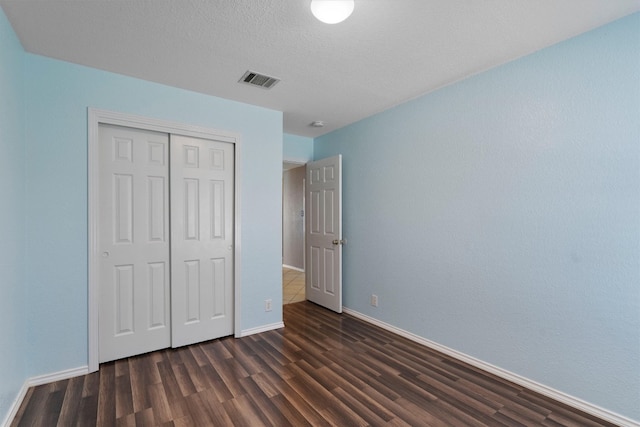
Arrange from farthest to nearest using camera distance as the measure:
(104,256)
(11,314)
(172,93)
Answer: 1. (172,93)
2. (104,256)
3. (11,314)

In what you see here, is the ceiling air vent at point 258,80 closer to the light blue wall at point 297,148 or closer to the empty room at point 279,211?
the empty room at point 279,211

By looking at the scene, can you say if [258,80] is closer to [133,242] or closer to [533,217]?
[133,242]

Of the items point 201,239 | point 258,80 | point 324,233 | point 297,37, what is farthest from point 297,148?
point 297,37

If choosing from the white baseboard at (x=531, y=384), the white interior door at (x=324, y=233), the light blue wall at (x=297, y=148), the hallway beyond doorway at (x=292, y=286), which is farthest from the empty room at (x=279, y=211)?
the hallway beyond doorway at (x=292, y=286)

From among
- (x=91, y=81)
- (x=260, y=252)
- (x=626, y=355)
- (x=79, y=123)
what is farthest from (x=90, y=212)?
(x=626, y=355)

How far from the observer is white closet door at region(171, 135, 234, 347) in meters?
2.76

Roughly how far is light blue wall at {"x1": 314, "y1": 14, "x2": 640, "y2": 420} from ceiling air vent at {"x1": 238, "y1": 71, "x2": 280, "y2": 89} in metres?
1.37

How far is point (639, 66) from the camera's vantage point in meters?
1.71

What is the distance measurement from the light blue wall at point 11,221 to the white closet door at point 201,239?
988 millimetres

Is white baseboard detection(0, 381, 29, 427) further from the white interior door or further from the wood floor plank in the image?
the white interior door

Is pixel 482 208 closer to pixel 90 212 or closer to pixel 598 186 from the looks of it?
pixel 598 186

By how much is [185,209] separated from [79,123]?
3.35 ft

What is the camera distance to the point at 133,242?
8.46 feet

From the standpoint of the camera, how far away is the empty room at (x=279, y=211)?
70.0 inches
